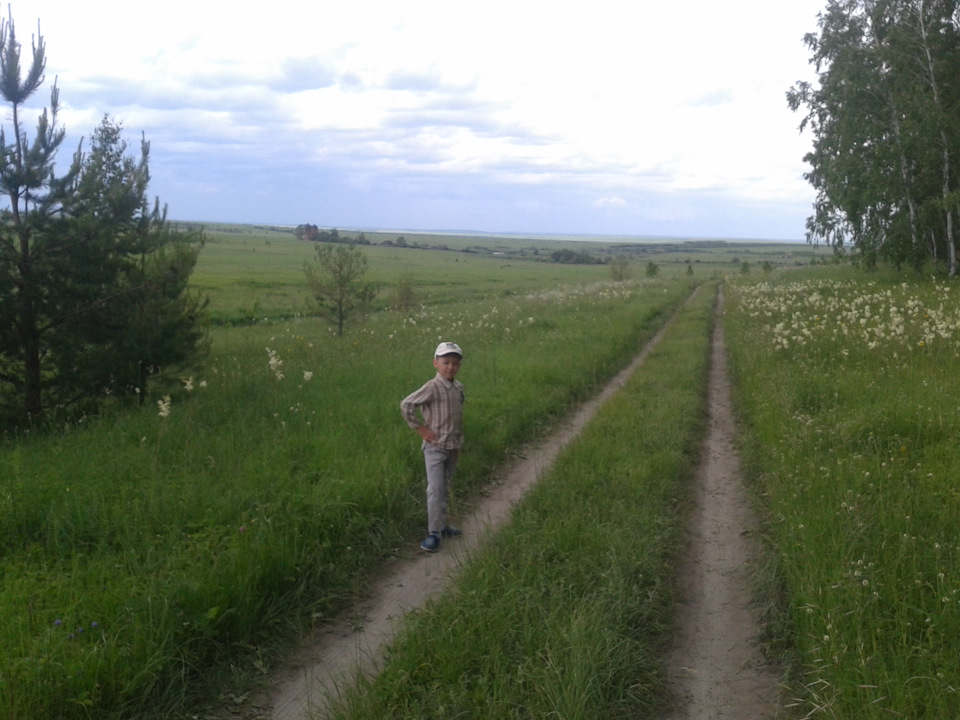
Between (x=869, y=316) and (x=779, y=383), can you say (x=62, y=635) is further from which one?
(x=869, y=316)

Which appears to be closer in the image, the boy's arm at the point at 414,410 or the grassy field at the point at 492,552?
the grassy field at the point at 492,552

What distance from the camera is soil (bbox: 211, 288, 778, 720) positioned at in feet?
14.7

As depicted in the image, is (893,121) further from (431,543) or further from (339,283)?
(431,543)

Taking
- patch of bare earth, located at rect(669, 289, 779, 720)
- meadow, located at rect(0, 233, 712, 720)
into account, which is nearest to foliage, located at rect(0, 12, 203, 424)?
meadow, located at rect(0, 233, 712, 720)

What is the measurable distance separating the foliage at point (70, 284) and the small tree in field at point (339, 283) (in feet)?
31.1

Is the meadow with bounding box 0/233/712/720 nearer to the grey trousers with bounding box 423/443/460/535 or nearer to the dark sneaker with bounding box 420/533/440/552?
the dark sneaker with bounding box 420/533/440/552

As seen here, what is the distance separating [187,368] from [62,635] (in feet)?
24.7

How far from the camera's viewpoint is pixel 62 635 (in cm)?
468

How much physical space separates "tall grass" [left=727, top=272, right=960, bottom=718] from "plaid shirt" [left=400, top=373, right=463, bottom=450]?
286cm

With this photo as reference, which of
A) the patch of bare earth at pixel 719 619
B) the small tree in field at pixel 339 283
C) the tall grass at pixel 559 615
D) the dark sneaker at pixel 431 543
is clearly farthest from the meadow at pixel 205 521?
the small tree in field at pixel 339 283

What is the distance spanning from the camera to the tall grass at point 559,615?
14.1 feet

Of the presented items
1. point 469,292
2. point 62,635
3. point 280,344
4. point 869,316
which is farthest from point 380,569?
point 469,292

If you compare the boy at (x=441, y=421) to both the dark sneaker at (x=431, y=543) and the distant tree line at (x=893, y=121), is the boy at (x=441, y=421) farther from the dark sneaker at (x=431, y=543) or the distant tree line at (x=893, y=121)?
the distant tree line at (x=893, y=121)

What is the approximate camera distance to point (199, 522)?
6391 millimetres
